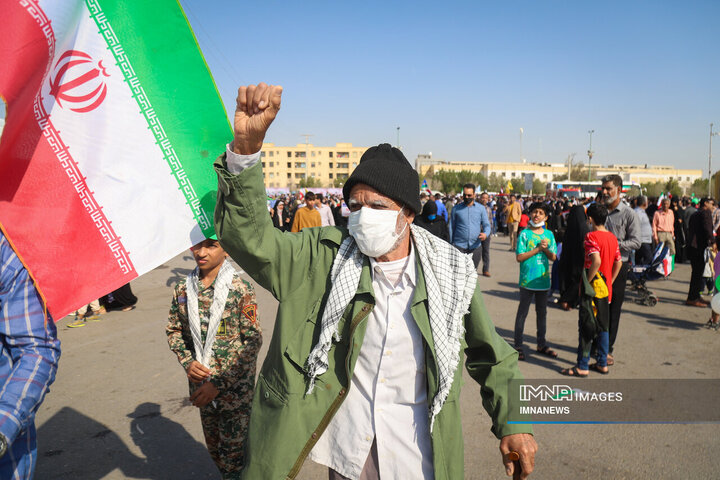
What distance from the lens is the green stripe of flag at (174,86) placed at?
5.69 ft

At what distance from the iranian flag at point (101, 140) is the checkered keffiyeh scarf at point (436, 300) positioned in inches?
23.3

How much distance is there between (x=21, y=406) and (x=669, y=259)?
9976mm

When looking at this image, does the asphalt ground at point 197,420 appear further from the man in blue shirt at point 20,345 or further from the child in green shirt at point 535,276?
the man in blue shirt at point 20,345

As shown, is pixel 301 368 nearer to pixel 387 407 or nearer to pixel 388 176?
pixel 387 407

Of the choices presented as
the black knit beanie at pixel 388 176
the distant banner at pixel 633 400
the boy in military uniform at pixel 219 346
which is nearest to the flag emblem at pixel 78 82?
the black knit beanie at pixel 388 176

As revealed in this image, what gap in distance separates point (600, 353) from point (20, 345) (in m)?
5.50

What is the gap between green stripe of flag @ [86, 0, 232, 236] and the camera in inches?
68.2

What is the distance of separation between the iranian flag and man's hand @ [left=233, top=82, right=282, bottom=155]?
1.25 feet

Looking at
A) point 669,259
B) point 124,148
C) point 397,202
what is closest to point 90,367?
point 124,148

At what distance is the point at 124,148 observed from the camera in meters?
1.79

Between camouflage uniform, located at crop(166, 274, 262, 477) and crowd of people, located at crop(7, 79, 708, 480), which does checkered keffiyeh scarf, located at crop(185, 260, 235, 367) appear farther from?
crowd of people, located at crop(7, 79, 708, 480)

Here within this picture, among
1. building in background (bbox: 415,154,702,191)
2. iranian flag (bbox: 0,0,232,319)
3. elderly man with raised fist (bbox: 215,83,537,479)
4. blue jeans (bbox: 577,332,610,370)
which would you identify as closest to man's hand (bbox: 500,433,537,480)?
elderly man with raised fist (bbox: 215,83,537,479)

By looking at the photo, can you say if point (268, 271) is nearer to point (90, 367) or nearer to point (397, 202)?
point (397, 202)

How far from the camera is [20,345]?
1696 millimetres
